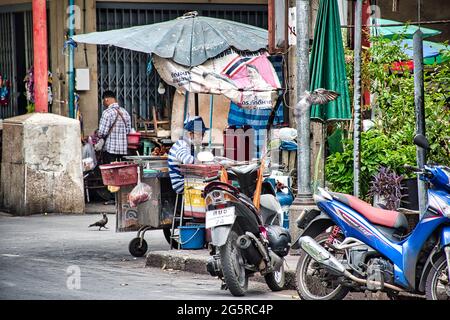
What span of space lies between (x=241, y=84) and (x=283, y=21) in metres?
2.01

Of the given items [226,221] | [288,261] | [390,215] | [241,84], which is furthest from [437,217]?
[241,84]

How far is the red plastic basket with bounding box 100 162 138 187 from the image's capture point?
12.4 metres

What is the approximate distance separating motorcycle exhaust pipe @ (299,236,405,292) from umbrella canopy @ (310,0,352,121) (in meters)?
2.63

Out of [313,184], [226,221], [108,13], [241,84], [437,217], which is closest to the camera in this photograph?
[437,217]

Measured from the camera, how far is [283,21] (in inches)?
486

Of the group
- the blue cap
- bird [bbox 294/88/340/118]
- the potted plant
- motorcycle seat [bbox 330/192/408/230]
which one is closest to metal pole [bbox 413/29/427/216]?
the potted plant

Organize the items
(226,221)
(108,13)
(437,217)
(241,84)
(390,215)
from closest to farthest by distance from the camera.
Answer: (437,217), (390,215), (226,221), (241,84), (108,13)

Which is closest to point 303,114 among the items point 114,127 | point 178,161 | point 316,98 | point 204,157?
point 316,98

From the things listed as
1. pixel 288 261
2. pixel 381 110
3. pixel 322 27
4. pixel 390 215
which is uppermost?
pixel 322 27

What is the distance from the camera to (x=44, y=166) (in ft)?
55.1

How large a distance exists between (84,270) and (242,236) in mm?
2302

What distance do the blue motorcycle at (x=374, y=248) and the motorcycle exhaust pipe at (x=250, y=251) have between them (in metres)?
0.64

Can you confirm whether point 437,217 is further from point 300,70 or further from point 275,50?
point 275,50

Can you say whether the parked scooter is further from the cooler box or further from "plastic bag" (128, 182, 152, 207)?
"plastic bag" (128, 182, 152, 207)
